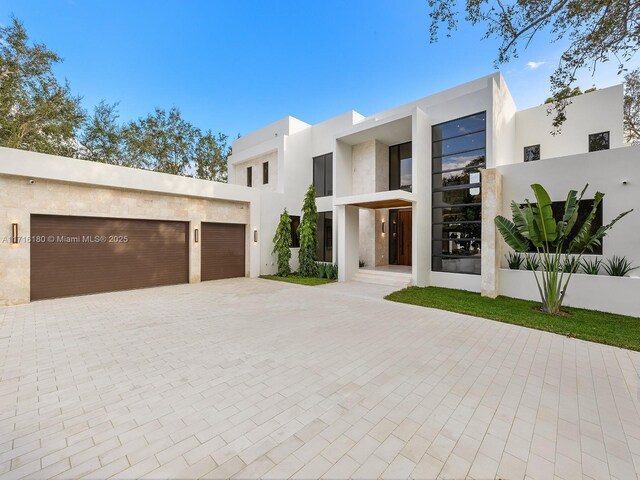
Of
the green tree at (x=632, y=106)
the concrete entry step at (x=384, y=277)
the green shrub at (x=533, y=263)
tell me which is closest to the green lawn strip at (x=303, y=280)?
the concrete entry step at (x=384, y=277)

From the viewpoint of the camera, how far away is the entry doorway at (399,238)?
15992 mm

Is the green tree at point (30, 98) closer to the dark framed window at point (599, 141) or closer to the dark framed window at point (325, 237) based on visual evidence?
the dark framed window at point (325, 237)

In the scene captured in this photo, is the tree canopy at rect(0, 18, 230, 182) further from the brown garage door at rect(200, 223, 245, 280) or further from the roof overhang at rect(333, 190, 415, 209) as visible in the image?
the roof overhang at rect(333, 190, 415, 209)

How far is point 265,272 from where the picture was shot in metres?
15.0

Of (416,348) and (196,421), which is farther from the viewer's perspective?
(416,348)

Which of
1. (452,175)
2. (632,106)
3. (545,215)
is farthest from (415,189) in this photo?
(632,106)

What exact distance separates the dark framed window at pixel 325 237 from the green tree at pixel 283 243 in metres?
2.00

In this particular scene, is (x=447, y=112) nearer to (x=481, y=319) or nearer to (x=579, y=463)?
(x=481, y=319)

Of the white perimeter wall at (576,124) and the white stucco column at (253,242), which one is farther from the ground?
the white perimeter wall at (576,124)

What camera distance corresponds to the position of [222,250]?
13.5 meters

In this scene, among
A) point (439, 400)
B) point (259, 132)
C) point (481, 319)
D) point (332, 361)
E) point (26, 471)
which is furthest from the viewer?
point (259, 132)

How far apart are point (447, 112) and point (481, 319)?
881cm

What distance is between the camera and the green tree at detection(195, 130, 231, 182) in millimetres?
25359

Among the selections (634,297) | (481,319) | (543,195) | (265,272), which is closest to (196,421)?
(481,319)
